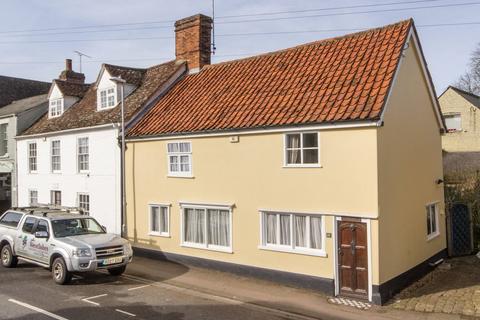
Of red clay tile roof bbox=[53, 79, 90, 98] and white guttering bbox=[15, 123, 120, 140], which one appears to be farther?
red clay tile roof bbox=[53, 79, 90, 98]

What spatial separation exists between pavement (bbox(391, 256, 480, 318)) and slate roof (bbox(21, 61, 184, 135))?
481 inches

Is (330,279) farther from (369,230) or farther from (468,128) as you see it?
(468,128)

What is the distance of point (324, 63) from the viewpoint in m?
15.1

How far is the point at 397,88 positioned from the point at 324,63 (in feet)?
9.33

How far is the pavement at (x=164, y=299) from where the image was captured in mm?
10648

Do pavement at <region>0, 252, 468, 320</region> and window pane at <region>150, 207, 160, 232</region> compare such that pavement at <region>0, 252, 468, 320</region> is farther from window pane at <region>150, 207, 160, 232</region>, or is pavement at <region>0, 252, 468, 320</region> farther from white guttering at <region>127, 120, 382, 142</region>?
white guttering at <region>127, 120, 382, 142</region>

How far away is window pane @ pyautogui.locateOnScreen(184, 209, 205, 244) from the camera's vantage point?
15680 millimetres

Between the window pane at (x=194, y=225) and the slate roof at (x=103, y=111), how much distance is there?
16.6 feet

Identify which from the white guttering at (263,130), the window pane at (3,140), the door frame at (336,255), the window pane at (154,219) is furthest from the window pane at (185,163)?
the window pane at (3,140)

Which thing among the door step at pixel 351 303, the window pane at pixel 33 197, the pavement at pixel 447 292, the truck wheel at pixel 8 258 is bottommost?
the pavement at pixel 447 292

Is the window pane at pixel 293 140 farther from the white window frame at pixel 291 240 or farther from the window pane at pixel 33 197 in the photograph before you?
the window pane at pixel 33 197

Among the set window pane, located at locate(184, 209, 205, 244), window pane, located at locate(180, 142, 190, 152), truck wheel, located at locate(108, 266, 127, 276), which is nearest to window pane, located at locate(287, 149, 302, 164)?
window pane, located at locate(184, 209, 205, 244)

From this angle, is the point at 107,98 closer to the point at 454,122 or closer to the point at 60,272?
the point at 60,272

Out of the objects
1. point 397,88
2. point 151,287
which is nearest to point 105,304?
point 151,287
